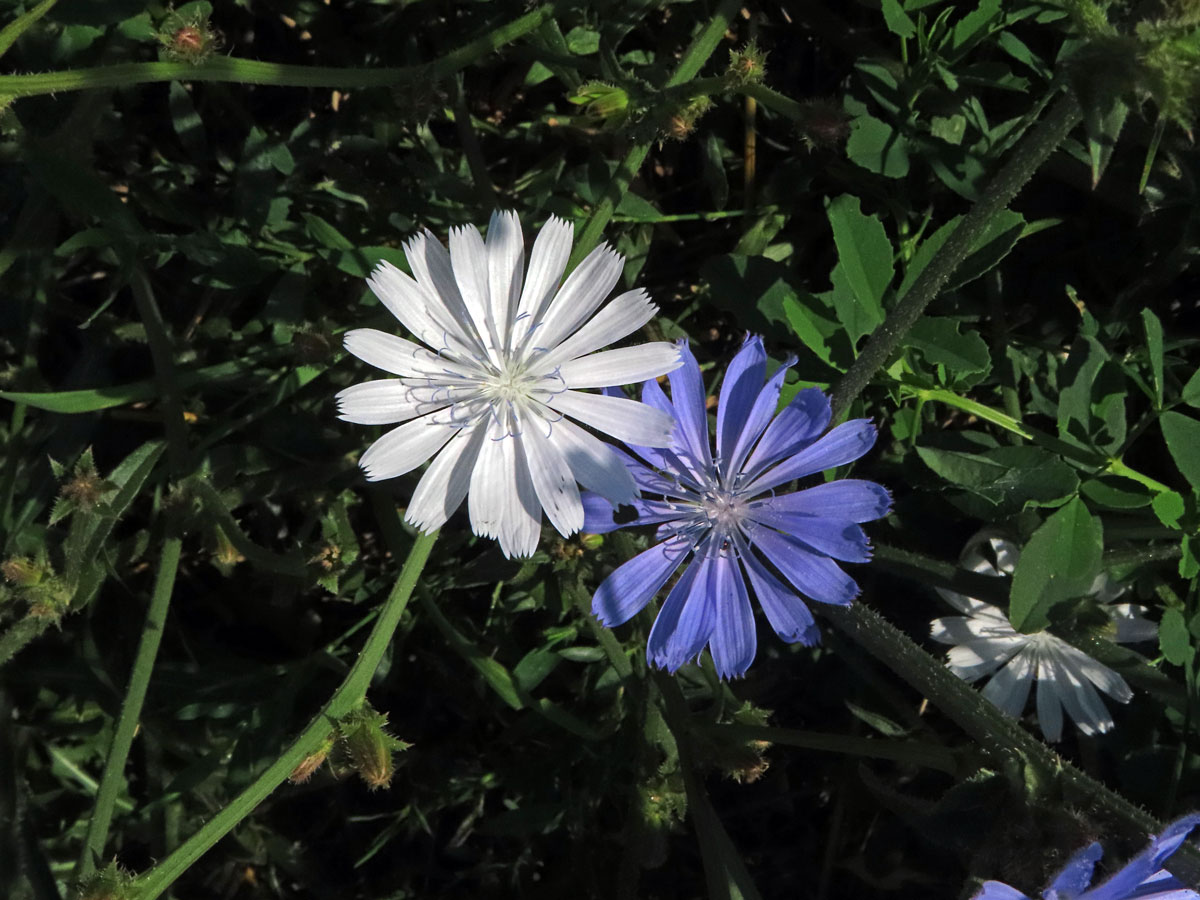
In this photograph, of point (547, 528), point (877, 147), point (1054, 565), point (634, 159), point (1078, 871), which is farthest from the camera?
point (877, 147)

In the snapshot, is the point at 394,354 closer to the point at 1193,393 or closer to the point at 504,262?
the point at 504,262

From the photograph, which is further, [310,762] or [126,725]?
[126,725]

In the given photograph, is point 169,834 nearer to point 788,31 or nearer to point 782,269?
point 782,269

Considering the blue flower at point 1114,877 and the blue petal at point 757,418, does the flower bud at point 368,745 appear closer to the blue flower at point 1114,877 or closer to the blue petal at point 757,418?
the blue petal at point 757,418

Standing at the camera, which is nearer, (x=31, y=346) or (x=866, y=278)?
(x=866, y=278)

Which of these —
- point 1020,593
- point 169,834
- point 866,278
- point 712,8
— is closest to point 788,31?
point 712,8

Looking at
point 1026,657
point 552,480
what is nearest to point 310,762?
point 552,480

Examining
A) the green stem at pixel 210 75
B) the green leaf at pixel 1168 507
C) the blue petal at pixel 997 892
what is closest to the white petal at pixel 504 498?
the green stem at pixel 210 75
